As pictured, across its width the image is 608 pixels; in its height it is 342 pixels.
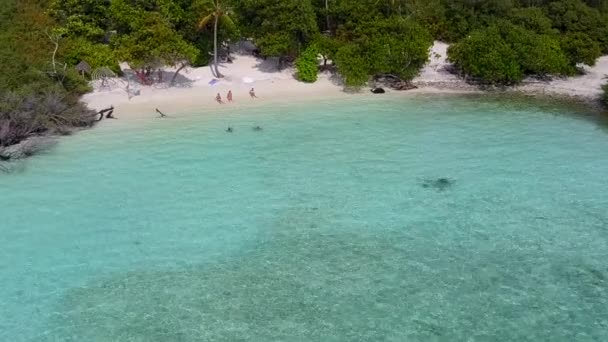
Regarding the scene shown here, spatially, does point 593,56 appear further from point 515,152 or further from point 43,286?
point 43,286

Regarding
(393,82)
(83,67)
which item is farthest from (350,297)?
(83,67)

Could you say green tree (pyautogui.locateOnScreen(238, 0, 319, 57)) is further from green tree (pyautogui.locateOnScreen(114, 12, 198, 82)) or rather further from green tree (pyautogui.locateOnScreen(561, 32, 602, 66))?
green tree (pyautogui.locateOnScreen(561, 32, 602, 66))

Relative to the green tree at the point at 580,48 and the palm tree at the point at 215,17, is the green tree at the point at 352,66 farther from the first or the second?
the green tree at the point at 580,48

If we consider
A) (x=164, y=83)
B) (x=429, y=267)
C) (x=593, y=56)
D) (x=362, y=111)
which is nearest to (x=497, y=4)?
(x=593, y=56)

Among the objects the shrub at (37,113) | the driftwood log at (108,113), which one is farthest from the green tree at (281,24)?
the shrub at (37,113)

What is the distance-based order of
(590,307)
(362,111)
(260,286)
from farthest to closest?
(362,111), (260,286), (590,307)

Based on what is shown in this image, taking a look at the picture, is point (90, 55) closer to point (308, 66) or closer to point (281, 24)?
point (281, 24)
